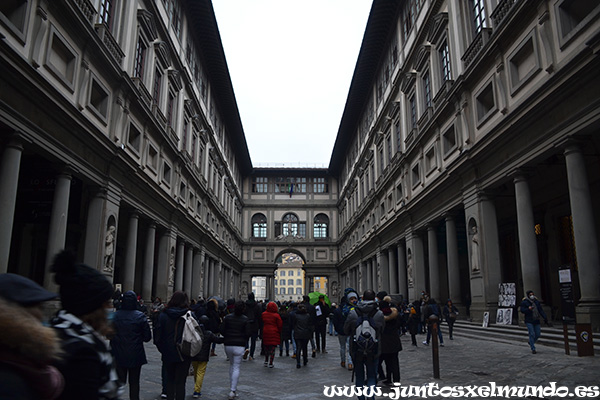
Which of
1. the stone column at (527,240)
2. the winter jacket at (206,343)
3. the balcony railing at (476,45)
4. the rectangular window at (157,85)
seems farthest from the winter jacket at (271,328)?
the rectangular window at (157,85)

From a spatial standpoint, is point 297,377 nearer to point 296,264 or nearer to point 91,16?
point 91,16

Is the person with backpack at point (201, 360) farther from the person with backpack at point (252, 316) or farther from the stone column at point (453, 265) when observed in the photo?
the stone column at point (453, 265)

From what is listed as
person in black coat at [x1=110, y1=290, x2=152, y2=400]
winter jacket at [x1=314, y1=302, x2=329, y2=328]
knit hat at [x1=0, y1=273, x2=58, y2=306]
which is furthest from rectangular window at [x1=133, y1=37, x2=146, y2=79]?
knit hat at [x1=0, y1=273, x2=58, y2=306]

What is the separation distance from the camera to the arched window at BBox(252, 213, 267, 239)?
58594mm

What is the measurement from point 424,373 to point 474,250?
31.1 ft

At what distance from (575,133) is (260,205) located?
48.3 m

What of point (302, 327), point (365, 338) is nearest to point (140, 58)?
point (302, 327)

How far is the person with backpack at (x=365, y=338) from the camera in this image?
6.80 metres

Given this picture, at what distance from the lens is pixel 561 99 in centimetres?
1220

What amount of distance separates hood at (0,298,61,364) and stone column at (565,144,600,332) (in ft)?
40.6

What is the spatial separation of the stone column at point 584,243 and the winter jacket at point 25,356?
12.3 meters

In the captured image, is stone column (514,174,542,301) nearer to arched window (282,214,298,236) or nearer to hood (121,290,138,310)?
hood (121,290,138,310)

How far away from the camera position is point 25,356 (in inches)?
71.5

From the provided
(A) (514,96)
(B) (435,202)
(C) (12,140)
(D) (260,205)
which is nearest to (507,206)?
(B) (435,202)
